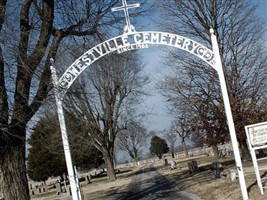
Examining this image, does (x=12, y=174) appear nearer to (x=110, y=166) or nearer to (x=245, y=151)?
(x=245, y=151)

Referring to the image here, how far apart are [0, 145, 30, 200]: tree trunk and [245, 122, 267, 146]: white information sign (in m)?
5.60

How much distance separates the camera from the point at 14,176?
1105 cm

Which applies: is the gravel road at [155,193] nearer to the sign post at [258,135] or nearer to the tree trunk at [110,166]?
the sign post at [258,135]

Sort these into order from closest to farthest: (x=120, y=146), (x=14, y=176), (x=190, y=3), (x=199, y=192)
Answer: (x=14, y=176)
(x=199, y=192)
(x=190, y=3)
(x=120, y=146)

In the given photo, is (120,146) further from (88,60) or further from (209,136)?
(88,60)

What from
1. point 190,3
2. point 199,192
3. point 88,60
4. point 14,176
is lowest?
point 199,192

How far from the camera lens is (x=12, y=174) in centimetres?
1104

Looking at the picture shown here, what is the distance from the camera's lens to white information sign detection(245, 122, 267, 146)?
11.8 meters

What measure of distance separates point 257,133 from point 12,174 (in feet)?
19.8

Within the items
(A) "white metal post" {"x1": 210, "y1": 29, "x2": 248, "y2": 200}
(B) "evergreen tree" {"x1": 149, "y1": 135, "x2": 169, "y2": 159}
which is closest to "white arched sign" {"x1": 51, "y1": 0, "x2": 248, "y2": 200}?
(A) "white metal post" {"x1": 210, "y1": 29, "x2": 248, "y2": 200}

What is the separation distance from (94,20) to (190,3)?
17073 millimetres

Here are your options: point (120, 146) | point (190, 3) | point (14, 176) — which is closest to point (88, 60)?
point (14, 176)

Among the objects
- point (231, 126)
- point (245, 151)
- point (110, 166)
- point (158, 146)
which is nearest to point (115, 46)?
point (231, 126)

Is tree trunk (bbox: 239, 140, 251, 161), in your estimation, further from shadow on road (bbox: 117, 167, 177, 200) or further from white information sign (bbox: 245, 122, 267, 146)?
white information sign (bbox: 245, 122, 267, 146)
